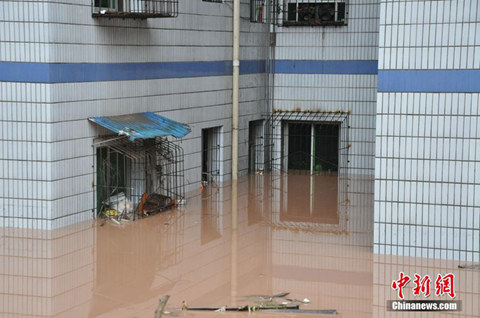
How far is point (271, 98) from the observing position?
75.5 feet

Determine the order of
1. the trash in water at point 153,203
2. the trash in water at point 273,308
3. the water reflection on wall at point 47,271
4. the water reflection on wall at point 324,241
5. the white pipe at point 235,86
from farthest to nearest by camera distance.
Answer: the white pipe at point 235,86 → the trash in water at point 153,203 → the water reflection on wall at point 324,241 → the water reflection on wall at point 47,271 → the trash in water at point 273,308

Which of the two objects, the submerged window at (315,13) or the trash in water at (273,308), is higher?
the submerged window at (315,13)

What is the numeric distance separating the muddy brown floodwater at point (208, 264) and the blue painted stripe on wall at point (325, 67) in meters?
5.08

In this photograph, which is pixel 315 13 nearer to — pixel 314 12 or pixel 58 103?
pixel 314 12

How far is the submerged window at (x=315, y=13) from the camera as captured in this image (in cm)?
2225

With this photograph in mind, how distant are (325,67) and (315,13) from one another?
4.75 feet

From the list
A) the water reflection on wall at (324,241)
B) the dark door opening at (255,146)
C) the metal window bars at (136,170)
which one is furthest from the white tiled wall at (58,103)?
the dark door opening at (255,146)

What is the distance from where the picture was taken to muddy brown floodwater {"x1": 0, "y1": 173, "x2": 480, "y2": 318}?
11.0 meters

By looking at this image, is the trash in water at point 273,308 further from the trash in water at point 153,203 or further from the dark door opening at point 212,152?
the dark door opening at point 212,152

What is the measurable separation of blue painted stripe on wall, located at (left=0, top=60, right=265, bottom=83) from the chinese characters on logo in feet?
22.3

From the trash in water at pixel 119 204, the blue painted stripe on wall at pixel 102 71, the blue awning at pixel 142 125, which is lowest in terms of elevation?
the trash in water at pixel 119 204

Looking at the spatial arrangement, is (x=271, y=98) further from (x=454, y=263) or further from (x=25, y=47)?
(x=454, y=263)

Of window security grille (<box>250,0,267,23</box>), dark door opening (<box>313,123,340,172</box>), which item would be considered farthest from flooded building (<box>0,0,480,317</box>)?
dark door opening (<box>313,123,340,172</box>)

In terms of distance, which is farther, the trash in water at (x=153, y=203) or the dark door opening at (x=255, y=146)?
the dark door opening at (x=255, y=146)
